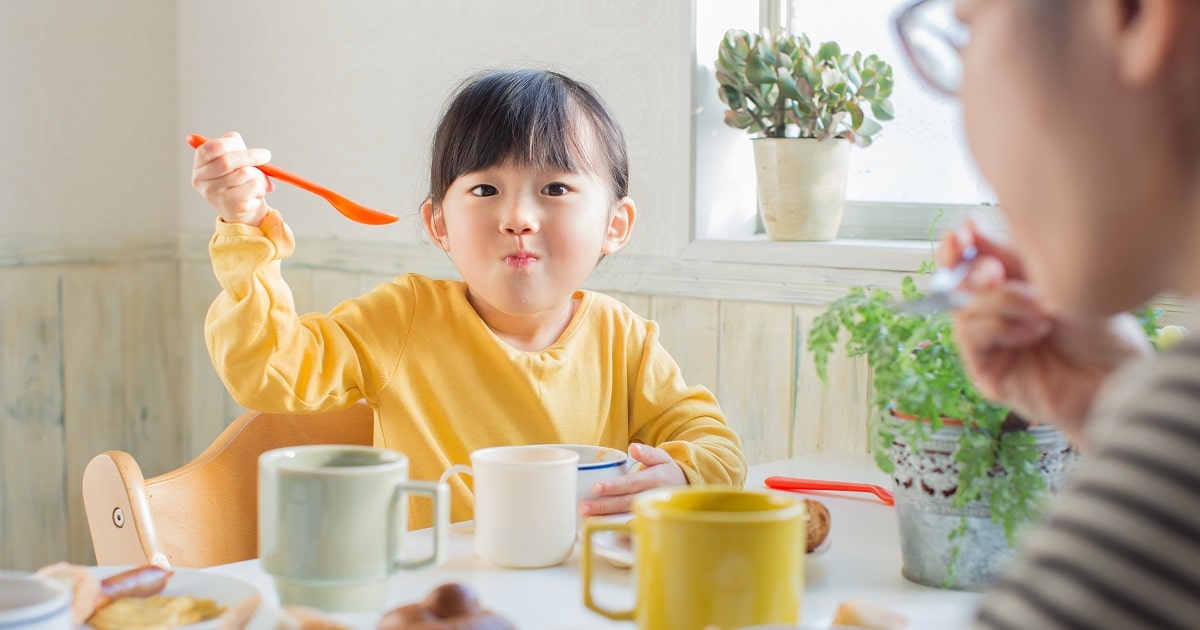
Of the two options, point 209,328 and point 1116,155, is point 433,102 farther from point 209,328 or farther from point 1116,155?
point 1116,155

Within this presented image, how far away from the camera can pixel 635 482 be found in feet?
3.41

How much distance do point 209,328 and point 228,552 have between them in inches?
11.0

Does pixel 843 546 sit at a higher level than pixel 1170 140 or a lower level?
lower

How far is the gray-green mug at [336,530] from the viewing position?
2.36 ft

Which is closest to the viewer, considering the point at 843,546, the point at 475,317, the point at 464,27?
the point at 843,546

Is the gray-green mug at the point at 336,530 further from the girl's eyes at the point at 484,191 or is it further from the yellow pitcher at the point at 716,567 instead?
the girl's eyes at the point at 484,191

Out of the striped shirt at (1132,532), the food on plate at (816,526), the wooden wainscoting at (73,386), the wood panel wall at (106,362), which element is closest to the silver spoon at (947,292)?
the striped shirt at (1132,532)

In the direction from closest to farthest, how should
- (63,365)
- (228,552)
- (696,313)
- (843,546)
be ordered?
(843,546) → (228,552) → (696,313) → (63,365)

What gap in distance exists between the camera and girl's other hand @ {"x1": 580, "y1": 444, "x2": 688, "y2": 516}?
101cm

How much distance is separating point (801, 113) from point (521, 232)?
0.50m

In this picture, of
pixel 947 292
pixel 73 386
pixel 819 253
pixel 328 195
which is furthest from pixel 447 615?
pixel 73 386

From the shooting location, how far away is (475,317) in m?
1.39

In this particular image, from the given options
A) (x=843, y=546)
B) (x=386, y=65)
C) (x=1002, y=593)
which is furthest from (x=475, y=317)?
(x=1002, y=593)

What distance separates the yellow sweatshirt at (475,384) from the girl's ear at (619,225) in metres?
0.07
